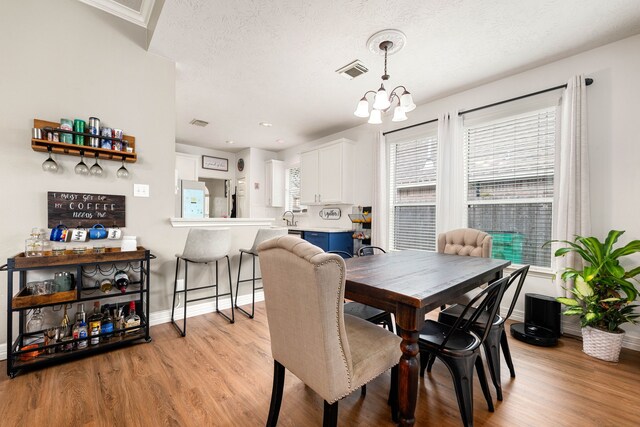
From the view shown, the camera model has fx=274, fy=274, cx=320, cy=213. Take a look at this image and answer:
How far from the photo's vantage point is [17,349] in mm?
2012

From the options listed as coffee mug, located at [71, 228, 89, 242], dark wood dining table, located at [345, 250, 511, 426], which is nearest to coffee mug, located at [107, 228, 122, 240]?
coffee mug, located at [71, 228, 89, 242]

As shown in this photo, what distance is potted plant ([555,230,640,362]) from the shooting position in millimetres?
2105

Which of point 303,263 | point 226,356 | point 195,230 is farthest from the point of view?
point 195,230

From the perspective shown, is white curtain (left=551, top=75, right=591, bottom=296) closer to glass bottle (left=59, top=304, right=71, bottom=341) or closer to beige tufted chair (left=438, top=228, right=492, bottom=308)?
beige tufted chair (left=438, top=228, right=492, bottom=308)

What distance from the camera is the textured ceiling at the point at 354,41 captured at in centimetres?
205

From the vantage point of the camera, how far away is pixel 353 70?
289cm

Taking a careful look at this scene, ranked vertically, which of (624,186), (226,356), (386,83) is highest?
(386,83)

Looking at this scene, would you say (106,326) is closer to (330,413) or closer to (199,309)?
(199,309)

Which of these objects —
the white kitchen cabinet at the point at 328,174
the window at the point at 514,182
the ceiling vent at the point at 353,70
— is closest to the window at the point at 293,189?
the white kitchen cabinet at the point at 328,174

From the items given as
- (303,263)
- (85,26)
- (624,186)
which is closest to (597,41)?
(624,186)

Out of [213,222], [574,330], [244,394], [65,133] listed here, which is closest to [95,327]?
[213,222]

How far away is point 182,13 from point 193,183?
254cm

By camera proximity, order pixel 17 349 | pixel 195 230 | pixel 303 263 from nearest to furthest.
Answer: pixel 303 263, pixel 17 349, pixel 195 230

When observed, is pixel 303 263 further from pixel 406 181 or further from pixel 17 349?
pixel 406 181
